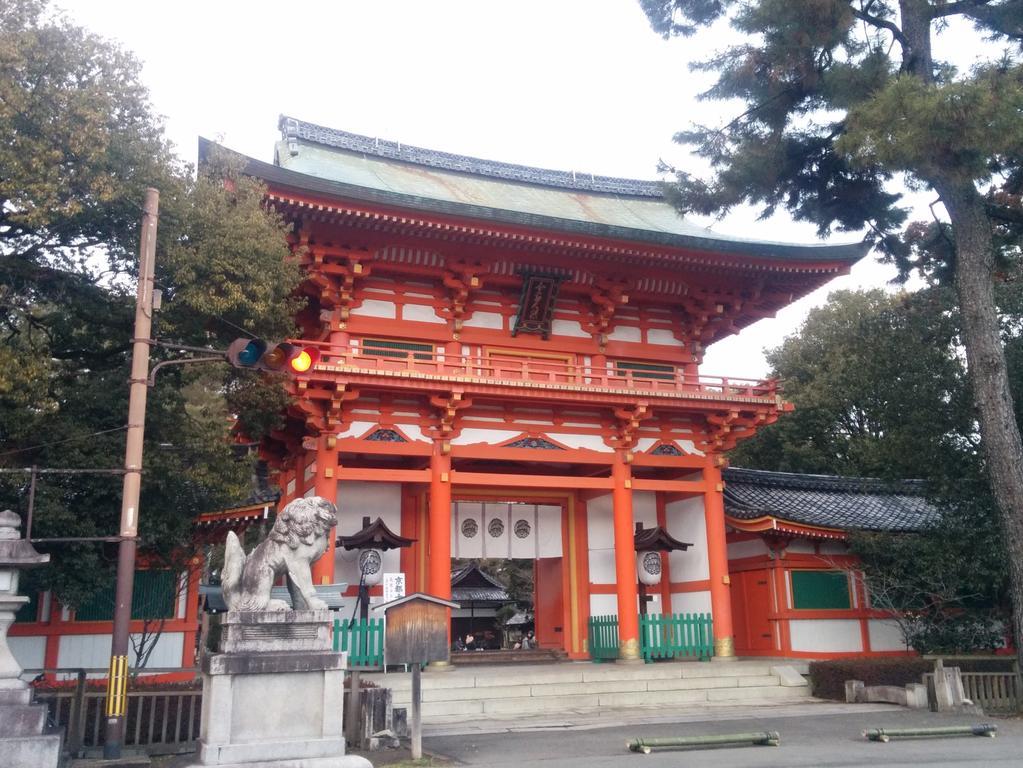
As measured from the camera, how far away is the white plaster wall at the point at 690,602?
16.3 metres

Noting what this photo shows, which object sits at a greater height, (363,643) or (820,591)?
(820,591)

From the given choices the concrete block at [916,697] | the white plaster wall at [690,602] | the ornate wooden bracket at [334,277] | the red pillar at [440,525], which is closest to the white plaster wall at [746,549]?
the white plaster wall at [690,602]

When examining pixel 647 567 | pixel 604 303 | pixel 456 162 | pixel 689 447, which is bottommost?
pixel 647 567

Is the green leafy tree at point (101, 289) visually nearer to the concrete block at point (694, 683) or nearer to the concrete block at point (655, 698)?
the concrete block at point (655, 698)

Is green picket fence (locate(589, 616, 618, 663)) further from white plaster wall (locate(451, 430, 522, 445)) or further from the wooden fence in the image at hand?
the wooden fence

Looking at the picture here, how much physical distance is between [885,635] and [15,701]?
15.5 m

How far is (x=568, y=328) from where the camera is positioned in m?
17.1

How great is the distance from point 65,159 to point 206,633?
1197cm

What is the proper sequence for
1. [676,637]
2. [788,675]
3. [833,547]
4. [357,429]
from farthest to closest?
[833,547], [676,637], [357,429], [788,675]

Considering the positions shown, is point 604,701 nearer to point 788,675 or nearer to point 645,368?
point 788,675

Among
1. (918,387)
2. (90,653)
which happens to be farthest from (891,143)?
(90,653)

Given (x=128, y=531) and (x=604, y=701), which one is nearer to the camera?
(x=128, y=531)

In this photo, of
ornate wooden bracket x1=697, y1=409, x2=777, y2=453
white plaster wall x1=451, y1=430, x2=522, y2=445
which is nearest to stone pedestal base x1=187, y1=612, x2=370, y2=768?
white plaster wall x1=451, y1=430, x2=522, y2=445

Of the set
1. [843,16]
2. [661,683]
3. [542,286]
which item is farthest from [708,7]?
[661,683]
